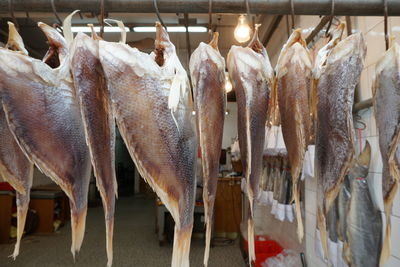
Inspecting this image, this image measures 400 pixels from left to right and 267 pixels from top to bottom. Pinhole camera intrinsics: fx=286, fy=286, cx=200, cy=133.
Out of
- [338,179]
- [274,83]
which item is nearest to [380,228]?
[338,179]

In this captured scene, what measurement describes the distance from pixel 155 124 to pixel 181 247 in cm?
38

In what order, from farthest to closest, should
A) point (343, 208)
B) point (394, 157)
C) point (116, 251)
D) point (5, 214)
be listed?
point (5, 214)
point (116, 251)
point (343, 208)
point (394, 157)

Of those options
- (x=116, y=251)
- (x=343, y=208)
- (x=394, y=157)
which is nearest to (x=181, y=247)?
(x=394, y=157)

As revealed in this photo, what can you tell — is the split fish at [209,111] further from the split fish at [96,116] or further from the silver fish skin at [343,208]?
the silver fish skin at [343,208]

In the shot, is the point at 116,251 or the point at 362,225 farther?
the point at 116,251

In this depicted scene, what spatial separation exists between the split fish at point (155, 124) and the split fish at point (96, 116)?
0.05 m

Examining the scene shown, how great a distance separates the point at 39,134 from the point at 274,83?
2.67 ft

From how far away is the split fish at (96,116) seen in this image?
881 mm

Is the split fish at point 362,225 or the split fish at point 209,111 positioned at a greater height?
the split fish at point 209,111

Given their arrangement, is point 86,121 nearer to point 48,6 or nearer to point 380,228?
point 48,6

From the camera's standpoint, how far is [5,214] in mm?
5793

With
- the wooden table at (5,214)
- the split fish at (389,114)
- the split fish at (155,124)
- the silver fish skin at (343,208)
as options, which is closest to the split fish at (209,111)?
the split fish at (155,124)

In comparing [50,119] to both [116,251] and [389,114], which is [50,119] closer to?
[389,114]

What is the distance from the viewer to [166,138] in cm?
88
